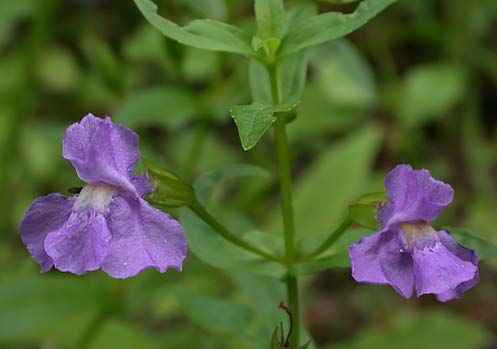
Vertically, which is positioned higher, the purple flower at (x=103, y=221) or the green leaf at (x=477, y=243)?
the purple flower at (x=103, y=221)

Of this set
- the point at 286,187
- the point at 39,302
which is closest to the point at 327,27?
the point at 286,187

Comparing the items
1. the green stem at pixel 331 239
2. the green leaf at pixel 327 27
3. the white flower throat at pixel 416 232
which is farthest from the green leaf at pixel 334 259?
the green leaf at pixel 327 27

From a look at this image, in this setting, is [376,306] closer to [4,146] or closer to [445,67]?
[445,67]

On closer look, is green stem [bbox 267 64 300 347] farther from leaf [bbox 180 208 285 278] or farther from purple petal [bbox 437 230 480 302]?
purple petal [bbox 437 230 480 302]

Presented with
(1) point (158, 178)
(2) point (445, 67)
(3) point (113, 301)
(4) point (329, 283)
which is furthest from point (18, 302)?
(2) point (445, 67)

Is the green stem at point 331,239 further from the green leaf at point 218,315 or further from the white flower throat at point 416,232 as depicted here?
the green leaf at point 218,315

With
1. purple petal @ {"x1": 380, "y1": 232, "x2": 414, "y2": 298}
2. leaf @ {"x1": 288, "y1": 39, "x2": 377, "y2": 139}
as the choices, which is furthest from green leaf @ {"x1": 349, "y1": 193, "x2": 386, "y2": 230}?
leaf @ {"x1": 288, "y1": 39, "x2": 377, "y2": 139}
